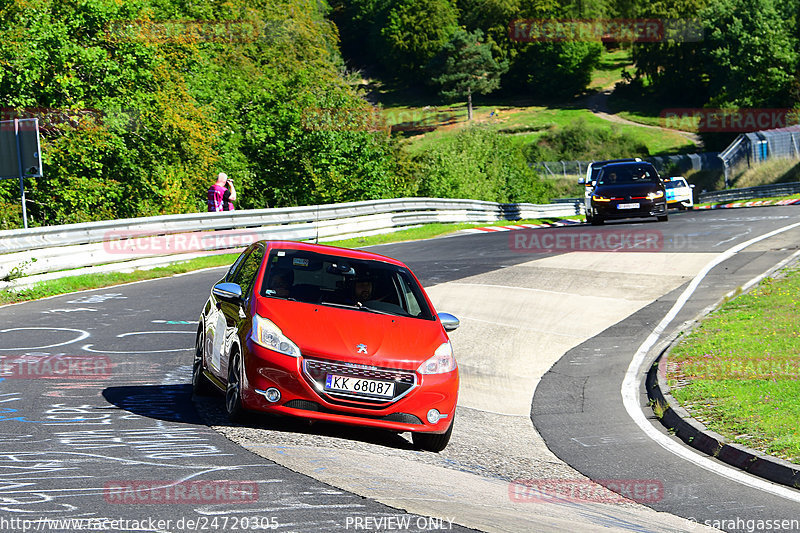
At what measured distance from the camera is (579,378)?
12508 mm

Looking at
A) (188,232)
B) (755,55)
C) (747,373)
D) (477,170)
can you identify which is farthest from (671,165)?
(747,373)

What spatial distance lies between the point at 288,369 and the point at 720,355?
22.4 feet

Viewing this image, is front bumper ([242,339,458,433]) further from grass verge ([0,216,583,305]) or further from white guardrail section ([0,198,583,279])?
grass verge ([0,216,583,305])

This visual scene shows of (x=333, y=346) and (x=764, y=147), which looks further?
(x=764, y=147)

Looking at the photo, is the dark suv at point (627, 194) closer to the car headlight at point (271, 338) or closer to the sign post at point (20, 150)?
the sign post at point (20, 150)

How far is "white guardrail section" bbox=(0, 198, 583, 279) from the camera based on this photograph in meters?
17.3

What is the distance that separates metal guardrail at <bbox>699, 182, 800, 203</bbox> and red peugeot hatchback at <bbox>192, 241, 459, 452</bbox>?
159 feet

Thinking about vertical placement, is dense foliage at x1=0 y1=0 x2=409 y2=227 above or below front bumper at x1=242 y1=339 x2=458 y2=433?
above

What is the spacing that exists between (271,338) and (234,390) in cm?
59

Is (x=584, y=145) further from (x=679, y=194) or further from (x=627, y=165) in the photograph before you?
(x=627, y=165)

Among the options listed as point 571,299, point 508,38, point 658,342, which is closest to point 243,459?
point 658,342

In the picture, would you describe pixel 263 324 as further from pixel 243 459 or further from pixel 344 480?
pixel 344 480

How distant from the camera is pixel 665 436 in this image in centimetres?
973

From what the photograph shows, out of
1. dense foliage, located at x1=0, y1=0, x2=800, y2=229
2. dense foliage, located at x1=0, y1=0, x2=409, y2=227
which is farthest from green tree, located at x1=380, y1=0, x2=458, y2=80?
dense foliage, located at x1=0, y1=0, x2=409, y2=227
